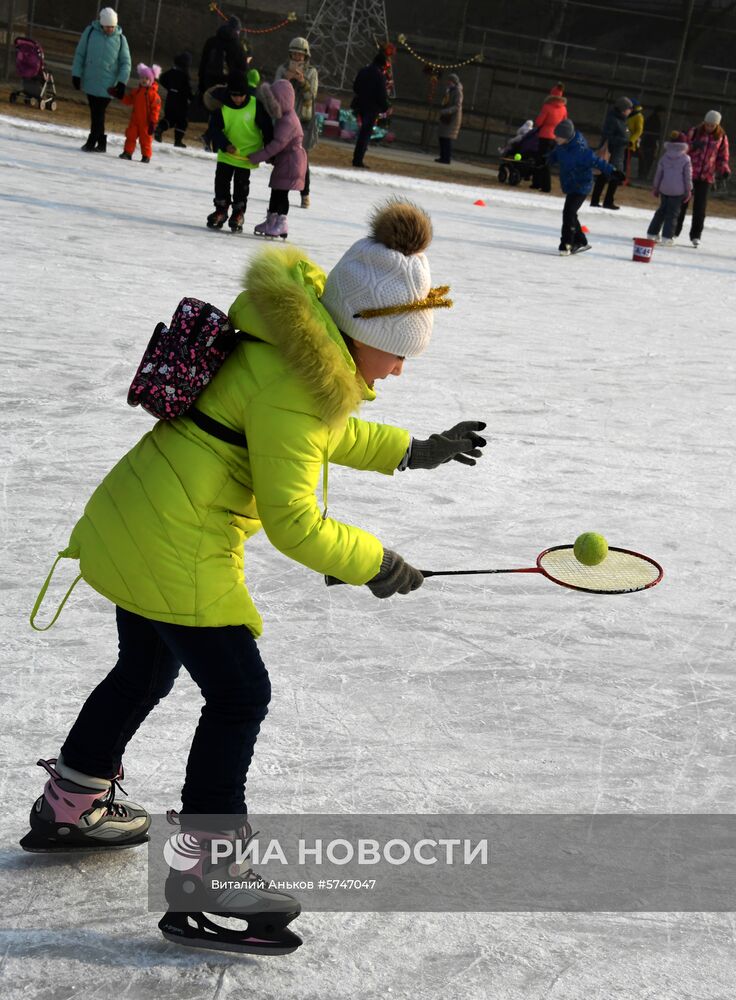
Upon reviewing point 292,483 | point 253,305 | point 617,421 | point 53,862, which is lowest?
point 53,862

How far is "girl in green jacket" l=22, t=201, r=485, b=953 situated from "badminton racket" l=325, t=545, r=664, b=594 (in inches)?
21.0

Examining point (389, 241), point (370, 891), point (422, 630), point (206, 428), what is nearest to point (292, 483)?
point (206, 428)

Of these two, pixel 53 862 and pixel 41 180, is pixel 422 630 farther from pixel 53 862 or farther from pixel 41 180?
pixel 41 180

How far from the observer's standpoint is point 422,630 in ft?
11.6

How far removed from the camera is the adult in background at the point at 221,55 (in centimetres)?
1319

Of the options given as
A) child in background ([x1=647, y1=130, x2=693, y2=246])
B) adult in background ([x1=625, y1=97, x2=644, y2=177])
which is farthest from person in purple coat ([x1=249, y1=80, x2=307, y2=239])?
adult in background ([x1=625, y1=97, x2=644, y2=177])

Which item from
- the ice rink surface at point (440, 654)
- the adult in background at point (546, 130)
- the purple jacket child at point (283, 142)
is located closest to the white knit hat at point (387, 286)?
the ice rink surface at point (440, 654)

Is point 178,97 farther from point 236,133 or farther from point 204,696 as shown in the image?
point 204,696

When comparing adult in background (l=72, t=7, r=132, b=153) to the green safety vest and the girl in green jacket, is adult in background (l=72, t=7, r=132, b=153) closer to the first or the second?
the green safety vest

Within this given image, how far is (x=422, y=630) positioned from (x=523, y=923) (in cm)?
126

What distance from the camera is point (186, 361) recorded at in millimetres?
2086

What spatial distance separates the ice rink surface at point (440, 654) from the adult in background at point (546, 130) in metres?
11.3

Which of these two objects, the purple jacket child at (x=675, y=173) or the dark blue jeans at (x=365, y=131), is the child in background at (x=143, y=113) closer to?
the dark blue jeans at (x=365, y=131)

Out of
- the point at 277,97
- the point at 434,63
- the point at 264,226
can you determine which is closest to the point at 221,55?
the point at 277,97
